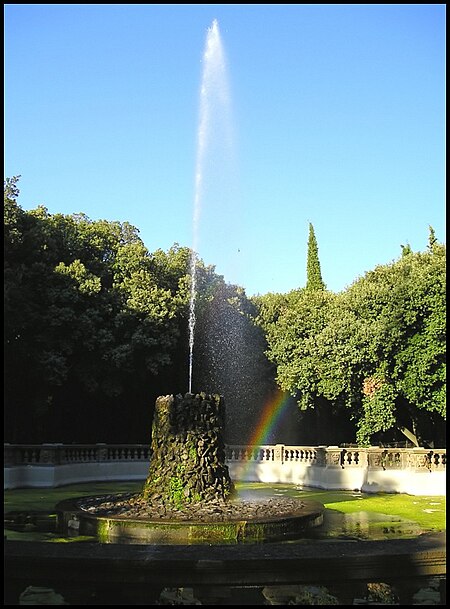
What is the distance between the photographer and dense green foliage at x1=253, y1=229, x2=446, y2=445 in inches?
1142

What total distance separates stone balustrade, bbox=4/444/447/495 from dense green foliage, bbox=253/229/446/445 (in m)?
4.09

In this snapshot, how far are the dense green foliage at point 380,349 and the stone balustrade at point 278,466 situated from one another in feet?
13.4

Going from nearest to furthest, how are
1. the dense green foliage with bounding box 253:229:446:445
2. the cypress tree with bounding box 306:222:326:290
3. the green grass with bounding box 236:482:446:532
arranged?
the green grass with bounding box 236:482:446:532 < the dense green foliage with bounding box 253:229:446:445 < the cypress tree with bounding box 306:222:326:290

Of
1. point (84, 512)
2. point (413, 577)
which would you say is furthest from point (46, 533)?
point (413, 577)

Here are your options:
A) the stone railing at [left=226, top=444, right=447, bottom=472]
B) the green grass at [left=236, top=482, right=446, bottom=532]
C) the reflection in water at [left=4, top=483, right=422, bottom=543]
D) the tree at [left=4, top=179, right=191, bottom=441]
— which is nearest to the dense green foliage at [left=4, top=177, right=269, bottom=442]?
the tree at [left=4, top=179, right=191, bottom=441]

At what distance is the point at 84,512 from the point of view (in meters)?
Result: 13.7

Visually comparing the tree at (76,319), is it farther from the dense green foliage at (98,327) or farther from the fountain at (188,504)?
the fountain at (188,504)

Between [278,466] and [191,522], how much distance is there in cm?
1521

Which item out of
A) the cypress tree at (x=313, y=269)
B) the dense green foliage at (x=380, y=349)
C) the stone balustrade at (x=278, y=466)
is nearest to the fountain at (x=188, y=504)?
the stone balustrade at (x=278, y=466)

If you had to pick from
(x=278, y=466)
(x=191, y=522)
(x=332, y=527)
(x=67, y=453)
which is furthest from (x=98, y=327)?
(x=191, y=522)

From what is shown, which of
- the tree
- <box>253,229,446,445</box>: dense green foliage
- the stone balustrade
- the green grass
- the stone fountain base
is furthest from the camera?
<box>253,229,446,445</box>: dense green foliage

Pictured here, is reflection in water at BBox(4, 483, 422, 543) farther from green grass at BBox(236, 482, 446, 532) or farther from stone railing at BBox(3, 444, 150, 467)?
stone railing at BBox(3, 444, 150, 467)

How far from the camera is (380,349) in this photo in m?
30.0

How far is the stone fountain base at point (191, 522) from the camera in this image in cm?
1211
